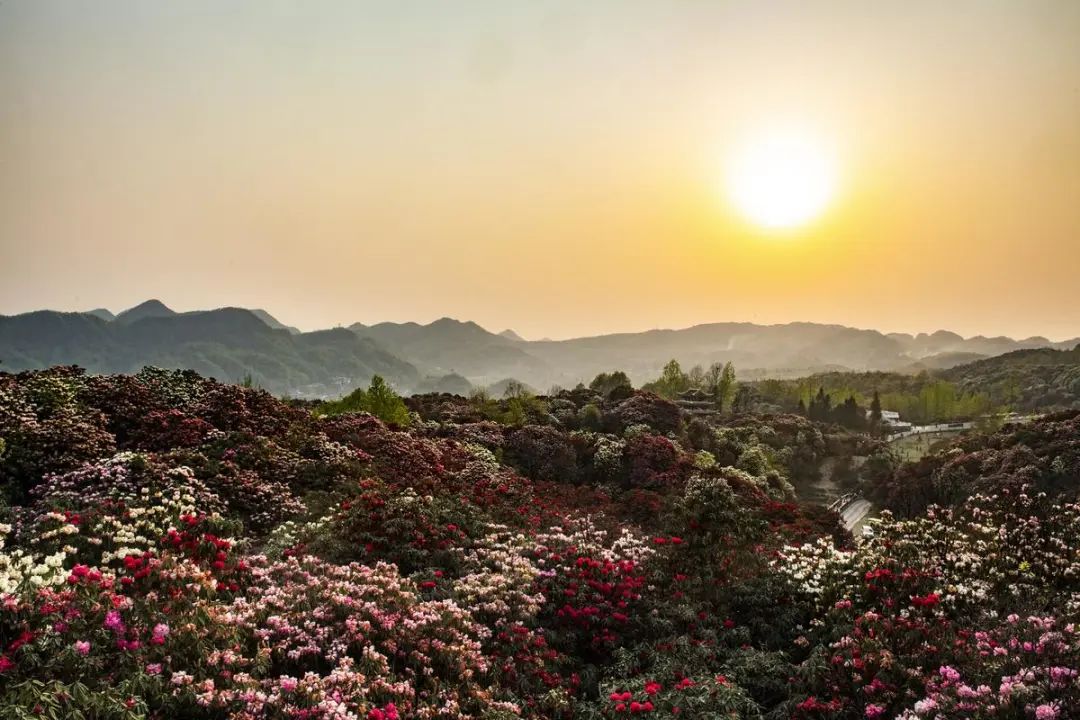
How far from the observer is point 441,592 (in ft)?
31.9

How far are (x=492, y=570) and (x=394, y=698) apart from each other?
4540mm

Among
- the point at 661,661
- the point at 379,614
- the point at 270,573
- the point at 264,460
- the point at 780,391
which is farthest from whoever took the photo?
the point at 780,391

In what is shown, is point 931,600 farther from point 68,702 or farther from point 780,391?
point 780,391

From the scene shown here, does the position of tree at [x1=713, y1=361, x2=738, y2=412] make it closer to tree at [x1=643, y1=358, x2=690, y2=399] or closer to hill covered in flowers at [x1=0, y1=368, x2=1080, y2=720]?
tree at [x1=643, y1=358, x2=690, y2=399]

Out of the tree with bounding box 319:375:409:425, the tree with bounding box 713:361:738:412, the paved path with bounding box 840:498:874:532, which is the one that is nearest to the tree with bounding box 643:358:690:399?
the tree with bounding box 713:361:738:412

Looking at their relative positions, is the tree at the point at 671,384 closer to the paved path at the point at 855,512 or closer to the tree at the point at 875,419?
the tree at the point at 875,419

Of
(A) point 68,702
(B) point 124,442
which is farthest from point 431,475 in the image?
(A) point 68,702

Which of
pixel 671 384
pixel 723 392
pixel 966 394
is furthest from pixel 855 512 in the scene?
pixel 966 394

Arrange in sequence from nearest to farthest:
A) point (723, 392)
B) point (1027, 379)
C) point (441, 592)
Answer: point (441, 592) → point (723, 392) → point (1027, 379)

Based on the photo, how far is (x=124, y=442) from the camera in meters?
15.1

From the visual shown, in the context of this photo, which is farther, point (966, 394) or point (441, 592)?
point (966, 394)

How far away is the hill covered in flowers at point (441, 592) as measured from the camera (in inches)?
253

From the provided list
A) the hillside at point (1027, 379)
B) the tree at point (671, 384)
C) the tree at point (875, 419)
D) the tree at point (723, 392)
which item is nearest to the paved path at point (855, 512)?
the tree at point (723, 392)

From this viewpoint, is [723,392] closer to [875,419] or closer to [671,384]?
[671,384]
